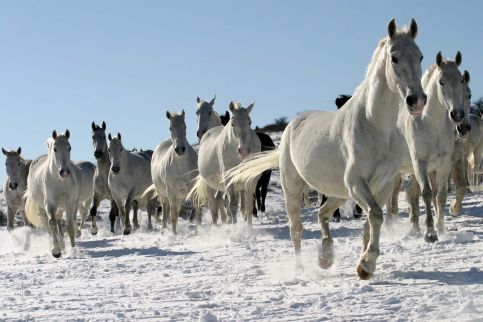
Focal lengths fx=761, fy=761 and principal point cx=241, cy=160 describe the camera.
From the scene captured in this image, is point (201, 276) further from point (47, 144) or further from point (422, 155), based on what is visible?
point (47, 144)

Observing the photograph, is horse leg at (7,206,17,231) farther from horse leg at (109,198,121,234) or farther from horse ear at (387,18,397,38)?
horse ear at (387,18,397,38)

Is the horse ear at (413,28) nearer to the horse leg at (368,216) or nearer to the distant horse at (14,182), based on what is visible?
the horse leg at (368,216)

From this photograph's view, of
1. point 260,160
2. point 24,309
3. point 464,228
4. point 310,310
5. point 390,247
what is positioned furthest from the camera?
point 464,228

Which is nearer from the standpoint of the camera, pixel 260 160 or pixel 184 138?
pixel 260 160

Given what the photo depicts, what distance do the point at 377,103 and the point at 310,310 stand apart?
84.1 inches

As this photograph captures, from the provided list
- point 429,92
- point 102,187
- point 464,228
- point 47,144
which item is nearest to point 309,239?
point 464,228

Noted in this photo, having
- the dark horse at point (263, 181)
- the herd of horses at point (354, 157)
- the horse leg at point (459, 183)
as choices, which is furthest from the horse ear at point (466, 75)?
the dark horse at point (263, 181)

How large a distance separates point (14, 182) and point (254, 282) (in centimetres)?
1141

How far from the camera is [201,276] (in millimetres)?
7793

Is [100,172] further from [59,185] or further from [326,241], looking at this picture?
[326,241]

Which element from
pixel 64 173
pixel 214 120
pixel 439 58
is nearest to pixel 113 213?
pixel 214 120

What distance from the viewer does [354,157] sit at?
6.45m

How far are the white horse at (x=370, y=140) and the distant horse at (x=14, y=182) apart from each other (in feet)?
36.9

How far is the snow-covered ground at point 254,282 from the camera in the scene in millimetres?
5137
